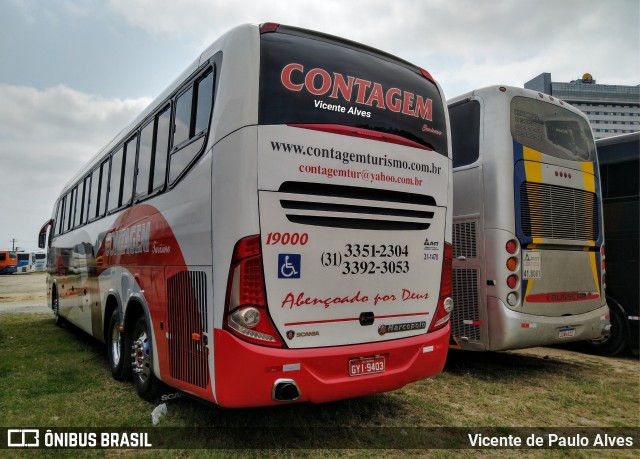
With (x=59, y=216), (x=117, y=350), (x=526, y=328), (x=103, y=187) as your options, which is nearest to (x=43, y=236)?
(x=59, y=216)

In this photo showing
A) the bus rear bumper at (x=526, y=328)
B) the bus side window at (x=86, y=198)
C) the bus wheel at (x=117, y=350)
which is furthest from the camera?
the bus side window at (x=86, y=198)

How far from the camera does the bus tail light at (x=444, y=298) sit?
486 cm

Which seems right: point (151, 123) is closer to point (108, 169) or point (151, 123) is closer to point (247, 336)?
point (108, 169)

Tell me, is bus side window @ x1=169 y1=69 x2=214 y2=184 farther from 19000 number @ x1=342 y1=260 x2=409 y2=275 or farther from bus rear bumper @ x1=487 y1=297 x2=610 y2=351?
bus rear bumper @ x1=487 y1=297 x2=610 y2=351

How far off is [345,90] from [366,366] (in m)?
2.38

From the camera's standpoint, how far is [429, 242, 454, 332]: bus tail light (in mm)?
4859

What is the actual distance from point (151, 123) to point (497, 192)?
428 cm

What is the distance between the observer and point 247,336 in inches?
145

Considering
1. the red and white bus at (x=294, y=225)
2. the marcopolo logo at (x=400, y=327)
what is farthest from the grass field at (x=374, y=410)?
the marcopolo logo at (x=400, y=327)

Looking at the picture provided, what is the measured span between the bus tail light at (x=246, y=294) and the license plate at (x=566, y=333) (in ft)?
15.2

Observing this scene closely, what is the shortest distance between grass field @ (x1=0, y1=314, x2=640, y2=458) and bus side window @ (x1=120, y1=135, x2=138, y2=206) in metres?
2.38

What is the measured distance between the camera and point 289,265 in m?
3.86

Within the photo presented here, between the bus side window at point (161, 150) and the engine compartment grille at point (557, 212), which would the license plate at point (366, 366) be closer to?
the bus side window at point (161, 150)

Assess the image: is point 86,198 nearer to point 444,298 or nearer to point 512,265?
point 444,298
